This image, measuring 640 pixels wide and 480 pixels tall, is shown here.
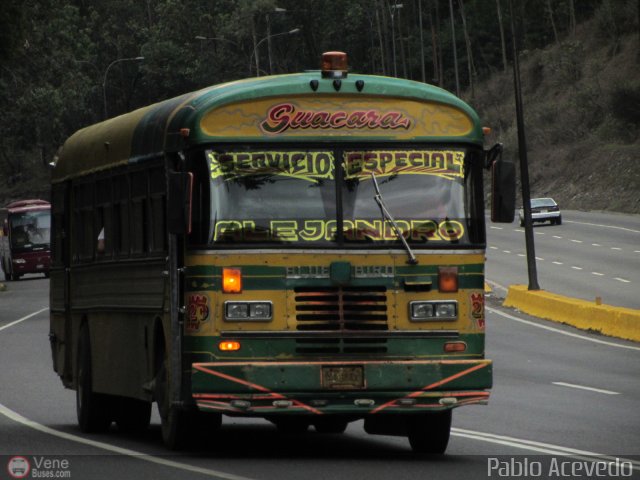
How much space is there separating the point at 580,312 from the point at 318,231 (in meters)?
20.8

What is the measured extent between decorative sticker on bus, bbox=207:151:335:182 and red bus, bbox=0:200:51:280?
4802 centimetres

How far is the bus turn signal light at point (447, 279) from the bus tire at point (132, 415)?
401 cm

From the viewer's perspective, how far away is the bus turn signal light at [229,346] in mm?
12297

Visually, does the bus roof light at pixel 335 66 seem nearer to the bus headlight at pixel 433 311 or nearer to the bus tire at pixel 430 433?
the bus headlight at pixel 433 311

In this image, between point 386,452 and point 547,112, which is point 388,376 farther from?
point 547,112

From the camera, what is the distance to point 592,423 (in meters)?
16.0

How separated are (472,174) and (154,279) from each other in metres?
2.53

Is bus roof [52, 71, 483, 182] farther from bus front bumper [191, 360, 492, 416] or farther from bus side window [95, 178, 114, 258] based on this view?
bus side window [95, 178, 114, 258]

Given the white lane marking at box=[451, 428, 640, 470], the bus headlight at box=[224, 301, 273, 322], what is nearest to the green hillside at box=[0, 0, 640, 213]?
the white lane marking at box=[451, 428, 640, 470]

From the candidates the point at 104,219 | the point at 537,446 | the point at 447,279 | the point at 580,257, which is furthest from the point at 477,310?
the point at 580,257

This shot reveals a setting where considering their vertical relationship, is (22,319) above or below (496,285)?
below

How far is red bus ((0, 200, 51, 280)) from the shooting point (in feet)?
199

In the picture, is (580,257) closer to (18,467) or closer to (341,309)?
(341,309)

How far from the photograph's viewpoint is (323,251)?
1238 centimetres
